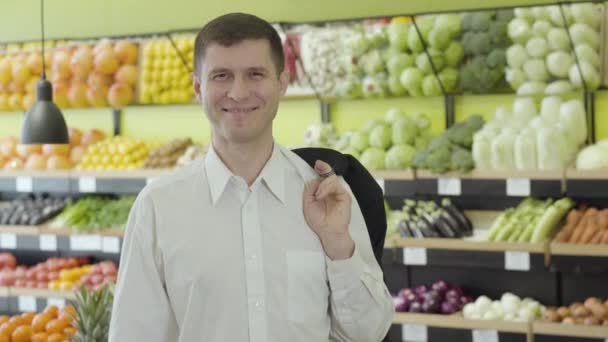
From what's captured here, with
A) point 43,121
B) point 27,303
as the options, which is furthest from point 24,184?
point 43,121

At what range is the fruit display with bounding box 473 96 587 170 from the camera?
16.9ft

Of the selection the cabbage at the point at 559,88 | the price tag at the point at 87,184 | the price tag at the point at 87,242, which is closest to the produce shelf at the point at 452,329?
the cabbage at the point at 559,88

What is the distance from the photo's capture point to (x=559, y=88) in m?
5.29

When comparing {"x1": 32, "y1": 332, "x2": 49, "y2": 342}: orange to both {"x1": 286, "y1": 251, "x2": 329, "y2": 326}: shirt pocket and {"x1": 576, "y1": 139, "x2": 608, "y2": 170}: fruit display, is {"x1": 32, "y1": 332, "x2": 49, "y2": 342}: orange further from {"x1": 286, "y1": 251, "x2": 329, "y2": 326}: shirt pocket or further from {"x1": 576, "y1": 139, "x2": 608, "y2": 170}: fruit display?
{"x1": 576, "y1": 139, "x2": 608, "y2": 170}: fruit display

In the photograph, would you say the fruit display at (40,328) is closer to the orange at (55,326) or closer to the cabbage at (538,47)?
the orange at (55,326)

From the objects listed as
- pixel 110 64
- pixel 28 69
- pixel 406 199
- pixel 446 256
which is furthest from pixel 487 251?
pixel 28 69

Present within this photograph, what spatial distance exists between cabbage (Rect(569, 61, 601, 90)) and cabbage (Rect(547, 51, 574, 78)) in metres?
0.03

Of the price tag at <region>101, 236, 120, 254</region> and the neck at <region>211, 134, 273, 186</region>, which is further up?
the neck at <region>211, 134, 273, 186</region>

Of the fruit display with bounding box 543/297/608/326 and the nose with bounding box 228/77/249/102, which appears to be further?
the fruit display with bounding box 543/297/608/326

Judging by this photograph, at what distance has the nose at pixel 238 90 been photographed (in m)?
1.86

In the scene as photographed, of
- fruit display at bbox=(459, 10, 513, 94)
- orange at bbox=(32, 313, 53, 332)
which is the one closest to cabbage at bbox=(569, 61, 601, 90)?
fruit display at bbox=(459, 10, 513, 94)

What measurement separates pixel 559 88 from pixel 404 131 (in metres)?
0.90

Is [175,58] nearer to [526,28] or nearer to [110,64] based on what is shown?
[110,64]

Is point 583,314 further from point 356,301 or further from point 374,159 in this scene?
point 356,301
